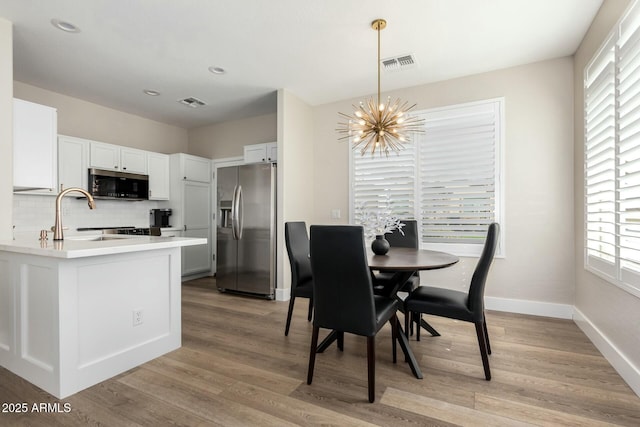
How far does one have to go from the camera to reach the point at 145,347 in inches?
92.1

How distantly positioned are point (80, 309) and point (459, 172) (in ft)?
12.2

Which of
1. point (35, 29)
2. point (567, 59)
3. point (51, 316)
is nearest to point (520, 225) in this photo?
point (567, 59)

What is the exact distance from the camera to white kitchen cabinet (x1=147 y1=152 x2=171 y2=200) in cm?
509

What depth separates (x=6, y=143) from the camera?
99.2 inches

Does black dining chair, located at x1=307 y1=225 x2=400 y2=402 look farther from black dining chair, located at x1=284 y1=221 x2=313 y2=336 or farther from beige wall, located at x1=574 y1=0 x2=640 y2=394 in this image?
beige wall, located at x1=574 y1=0 x2=640 y2=394

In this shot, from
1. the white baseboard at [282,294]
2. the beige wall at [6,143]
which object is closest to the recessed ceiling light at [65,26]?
the beige wall at [6,143]

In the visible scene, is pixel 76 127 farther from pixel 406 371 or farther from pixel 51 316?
pixel 406 371

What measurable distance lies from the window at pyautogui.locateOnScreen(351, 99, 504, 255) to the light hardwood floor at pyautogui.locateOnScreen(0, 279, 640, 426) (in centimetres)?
129

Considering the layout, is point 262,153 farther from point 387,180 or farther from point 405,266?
point 405,266

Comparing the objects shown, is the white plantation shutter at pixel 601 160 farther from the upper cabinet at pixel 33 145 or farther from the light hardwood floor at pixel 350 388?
the upper cabinet at pixel 33 145

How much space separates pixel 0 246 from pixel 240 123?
3.97 meters

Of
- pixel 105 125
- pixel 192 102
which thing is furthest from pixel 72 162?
pixel 192 102

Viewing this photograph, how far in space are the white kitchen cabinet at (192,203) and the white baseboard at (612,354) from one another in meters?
5.12

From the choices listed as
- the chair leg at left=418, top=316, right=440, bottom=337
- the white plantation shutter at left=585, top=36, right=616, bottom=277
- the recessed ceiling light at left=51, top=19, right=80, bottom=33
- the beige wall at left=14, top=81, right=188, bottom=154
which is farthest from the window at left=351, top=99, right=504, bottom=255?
the beige wall at left=14, top=81, right=188, bottom=154
